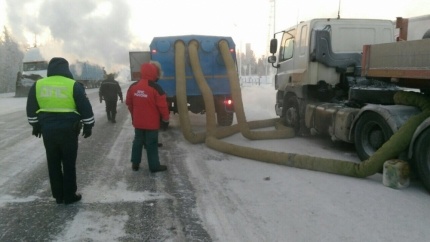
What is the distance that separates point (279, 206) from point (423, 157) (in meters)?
1.94

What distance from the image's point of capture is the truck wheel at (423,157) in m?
4.46

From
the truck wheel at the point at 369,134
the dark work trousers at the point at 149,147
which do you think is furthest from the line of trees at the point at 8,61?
the truck wheel at the point at 369,134

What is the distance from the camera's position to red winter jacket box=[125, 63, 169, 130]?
5594 millimetres

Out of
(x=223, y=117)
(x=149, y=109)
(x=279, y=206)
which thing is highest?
(x=149, y=109)

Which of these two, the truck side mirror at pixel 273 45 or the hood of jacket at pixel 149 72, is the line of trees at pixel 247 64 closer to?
the truck side mirror at pixel 273 45

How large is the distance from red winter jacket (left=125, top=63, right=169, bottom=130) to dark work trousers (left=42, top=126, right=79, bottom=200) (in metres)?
1.41

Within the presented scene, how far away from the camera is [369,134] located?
588cm

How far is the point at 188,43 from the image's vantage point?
9.24 metres

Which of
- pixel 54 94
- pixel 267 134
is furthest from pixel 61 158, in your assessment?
pixel 267 134

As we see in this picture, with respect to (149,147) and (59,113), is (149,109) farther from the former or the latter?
(59,113)

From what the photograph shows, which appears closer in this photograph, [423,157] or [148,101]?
[423,157]

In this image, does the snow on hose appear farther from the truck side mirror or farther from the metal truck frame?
the truck side mirror

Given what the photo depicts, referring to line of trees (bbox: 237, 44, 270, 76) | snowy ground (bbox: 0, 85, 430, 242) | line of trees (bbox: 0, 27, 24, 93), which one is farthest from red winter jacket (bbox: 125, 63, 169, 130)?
line of trees (bbox: 0, 27, 24, 93)

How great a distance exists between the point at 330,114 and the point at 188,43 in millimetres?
4115
